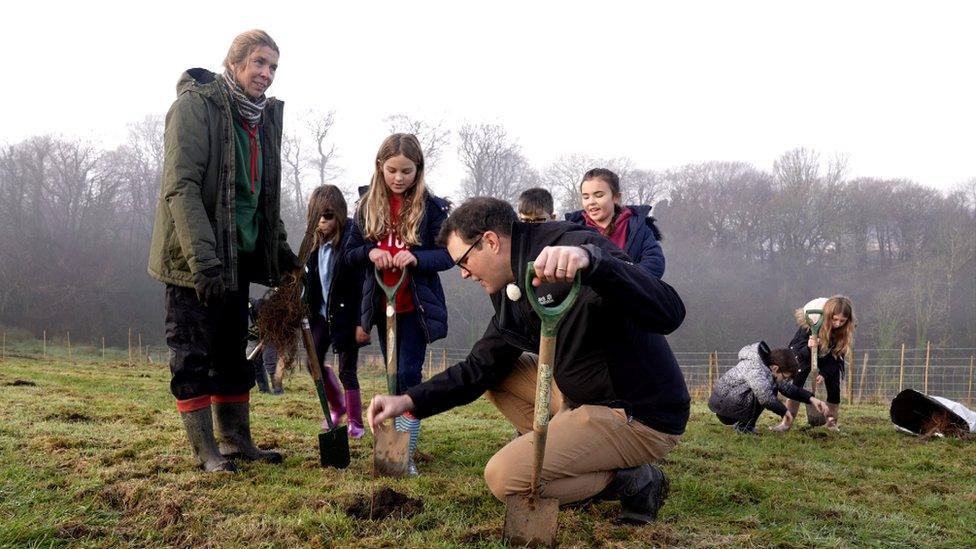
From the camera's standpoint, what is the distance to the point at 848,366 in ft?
46.9

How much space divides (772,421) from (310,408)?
5.00 metres

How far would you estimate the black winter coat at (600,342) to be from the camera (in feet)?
8.79

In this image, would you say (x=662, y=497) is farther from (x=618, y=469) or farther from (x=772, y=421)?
(x=772, y=421)

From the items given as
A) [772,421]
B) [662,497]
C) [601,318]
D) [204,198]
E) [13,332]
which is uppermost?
[204,198]

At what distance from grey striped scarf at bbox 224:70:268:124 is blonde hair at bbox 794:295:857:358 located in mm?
5742

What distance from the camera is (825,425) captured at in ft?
24.6

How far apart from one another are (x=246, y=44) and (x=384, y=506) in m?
2.37

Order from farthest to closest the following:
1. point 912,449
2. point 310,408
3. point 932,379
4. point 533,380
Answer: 1. point 932,379
2. point 310,408
3. point 912,449
4. point 533,380

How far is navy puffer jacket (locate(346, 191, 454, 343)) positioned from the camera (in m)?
4.25


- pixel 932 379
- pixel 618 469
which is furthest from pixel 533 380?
pixel 932 379

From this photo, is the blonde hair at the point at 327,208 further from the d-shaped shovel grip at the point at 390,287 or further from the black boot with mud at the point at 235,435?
the black boot with mud at the point at 235,435

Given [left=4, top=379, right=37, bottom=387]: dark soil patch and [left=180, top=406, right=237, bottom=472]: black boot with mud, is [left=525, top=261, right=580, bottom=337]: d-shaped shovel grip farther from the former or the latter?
[left=4, top=379, right=37, bottom=387]: dark soil patch

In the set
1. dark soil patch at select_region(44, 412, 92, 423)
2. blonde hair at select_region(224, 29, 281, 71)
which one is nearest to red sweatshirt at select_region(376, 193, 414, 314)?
blonde hair at select_region(224, 29, 281, 71)

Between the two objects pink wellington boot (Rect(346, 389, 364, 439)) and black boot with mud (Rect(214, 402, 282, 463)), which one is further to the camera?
pink wellington boot (Rect(346, 389, 364, 439))
